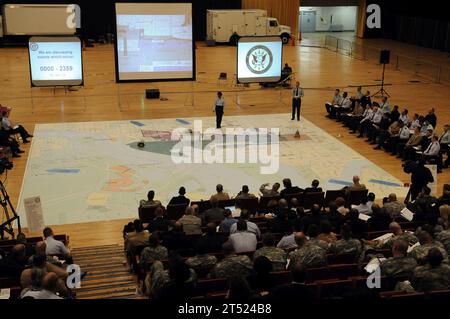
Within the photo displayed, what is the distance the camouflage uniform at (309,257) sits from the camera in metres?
7.87

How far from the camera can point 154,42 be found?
23.0 metres

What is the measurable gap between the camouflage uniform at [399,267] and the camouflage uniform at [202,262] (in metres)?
2.24

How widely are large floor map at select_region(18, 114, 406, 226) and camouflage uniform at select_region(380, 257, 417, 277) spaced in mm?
7406

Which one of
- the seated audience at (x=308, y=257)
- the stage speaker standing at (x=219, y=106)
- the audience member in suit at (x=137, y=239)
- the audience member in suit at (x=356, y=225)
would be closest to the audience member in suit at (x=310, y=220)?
the audience member in suit at (x=356, y=225)

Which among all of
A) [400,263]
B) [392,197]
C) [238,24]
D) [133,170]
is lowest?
[133,170]

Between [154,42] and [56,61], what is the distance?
379 cm

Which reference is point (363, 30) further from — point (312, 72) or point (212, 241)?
point (212, 241)

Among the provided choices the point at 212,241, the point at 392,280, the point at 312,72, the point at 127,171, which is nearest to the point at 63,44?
the point at 127,171

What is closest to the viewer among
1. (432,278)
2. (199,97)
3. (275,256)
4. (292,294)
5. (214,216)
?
(292,294)

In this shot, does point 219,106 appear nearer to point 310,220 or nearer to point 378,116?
point 378,116

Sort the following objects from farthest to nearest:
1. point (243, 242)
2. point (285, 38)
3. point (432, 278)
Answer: point (285, 38) < point (243, 242) < point (432, 278)

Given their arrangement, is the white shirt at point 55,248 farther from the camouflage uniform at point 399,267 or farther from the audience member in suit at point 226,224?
the camouflage uniform at point 399,267

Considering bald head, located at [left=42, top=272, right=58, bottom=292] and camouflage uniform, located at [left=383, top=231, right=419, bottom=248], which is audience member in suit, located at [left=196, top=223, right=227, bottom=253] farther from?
bald head, located at [left=42, top=272, right=58, bottom=292]

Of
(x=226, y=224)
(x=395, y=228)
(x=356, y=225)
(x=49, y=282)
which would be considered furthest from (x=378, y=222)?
(x=49, y=282)
